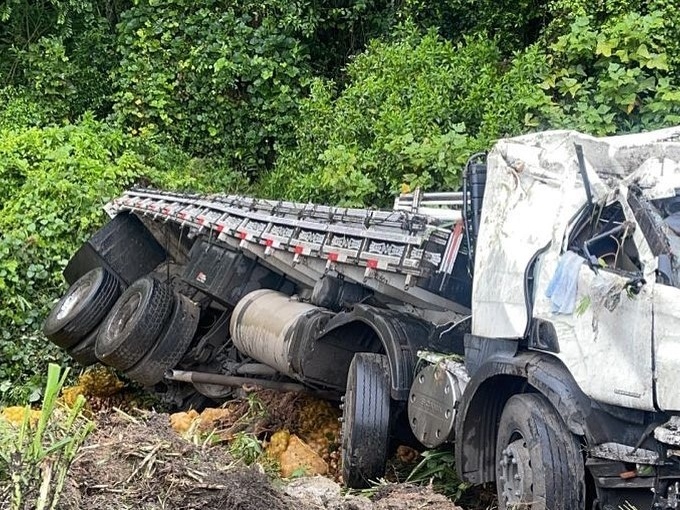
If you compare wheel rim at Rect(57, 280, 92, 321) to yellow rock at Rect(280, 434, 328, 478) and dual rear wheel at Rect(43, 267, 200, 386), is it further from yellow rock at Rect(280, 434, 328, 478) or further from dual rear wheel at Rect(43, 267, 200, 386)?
yellow rock at Rect(280, 434, 328, 478)

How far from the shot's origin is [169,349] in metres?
8.86

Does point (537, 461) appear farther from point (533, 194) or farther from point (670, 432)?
point (533, 194)

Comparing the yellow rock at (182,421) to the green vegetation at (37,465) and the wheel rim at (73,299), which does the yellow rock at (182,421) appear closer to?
the wheel rim at (73,299)

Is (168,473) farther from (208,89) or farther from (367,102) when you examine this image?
(208,89)

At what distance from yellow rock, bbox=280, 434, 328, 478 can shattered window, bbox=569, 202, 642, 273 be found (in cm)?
272

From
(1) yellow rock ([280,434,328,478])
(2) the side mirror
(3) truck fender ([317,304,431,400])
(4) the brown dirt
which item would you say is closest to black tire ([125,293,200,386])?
(1) yellow rock ([280,434,328,478])

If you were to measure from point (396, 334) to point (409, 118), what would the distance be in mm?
5473

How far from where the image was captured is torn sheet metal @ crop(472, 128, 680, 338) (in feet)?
15.8

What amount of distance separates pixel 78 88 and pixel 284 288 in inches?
358

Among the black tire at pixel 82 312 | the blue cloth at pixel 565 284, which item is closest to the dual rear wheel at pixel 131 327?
the black tire at pixel 82 312

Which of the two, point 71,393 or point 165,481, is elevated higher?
point 71,393

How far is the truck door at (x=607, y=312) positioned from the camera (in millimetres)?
4098

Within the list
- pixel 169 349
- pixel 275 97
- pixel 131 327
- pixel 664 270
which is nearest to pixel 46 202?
pixel 131 327

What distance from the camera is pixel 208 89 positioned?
1565cm
